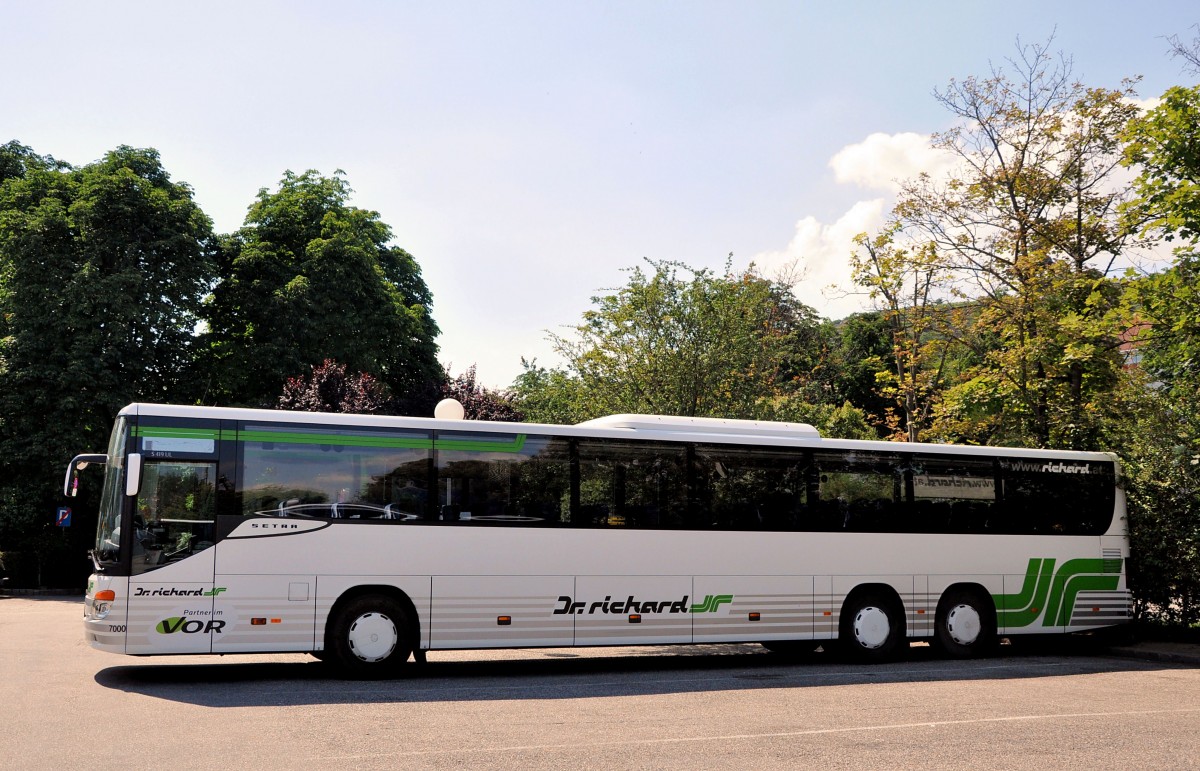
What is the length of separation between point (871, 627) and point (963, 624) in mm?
1658

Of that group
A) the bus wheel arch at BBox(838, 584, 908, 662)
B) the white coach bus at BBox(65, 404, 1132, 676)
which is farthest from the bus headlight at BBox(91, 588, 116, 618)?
the bus wheel arch at BBox(838, 584, 908, 662)

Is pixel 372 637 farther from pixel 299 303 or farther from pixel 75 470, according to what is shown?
pixel 299 303

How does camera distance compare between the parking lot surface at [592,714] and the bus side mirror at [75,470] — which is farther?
the bus side mirror at [75,470]

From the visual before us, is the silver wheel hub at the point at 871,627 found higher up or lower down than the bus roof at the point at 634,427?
lower down

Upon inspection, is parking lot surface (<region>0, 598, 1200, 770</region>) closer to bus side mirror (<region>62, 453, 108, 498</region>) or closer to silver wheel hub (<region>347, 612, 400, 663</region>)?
silver wheel hub (<region>347, 612, 400, 663</region>)

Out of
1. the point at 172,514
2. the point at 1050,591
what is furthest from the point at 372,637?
the point at 1050,591

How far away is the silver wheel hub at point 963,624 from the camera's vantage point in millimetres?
16312

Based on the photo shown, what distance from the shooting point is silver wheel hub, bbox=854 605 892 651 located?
15664 mm

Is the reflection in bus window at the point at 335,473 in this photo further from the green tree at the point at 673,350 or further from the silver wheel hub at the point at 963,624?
the green tree at the point at 673,350

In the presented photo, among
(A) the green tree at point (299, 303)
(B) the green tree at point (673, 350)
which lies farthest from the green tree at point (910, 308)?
(A) the green tree at point (299, 303)

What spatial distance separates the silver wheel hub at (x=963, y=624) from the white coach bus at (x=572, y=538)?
33mm

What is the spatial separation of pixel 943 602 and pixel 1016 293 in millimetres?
10069

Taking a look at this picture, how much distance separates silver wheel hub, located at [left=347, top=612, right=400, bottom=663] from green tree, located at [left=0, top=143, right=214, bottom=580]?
2396 centimetres

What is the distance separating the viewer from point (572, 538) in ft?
45.9
